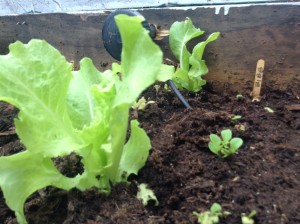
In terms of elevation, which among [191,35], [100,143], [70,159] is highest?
[191,35]

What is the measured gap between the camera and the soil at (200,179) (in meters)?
0.76

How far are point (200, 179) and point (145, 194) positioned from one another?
14cm

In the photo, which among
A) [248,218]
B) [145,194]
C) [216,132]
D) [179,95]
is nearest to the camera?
[248,218]

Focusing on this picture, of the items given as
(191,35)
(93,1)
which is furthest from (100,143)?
(93,1)

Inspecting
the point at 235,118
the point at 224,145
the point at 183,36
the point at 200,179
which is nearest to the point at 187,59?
the point at 183,36

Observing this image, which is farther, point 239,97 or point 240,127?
point 239,97

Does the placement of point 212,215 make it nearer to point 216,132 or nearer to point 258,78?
point 216,132

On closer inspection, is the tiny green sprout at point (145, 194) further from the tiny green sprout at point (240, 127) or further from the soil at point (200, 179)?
the tiny green sprout at point (240, 127)

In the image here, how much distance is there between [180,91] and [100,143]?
1.98ft

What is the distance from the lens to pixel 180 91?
1360 mm

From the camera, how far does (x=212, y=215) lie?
0.73m

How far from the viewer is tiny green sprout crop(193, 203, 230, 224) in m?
0.72

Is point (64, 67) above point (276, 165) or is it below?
above

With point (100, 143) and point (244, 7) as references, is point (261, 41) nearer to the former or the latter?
point (244, 7)
